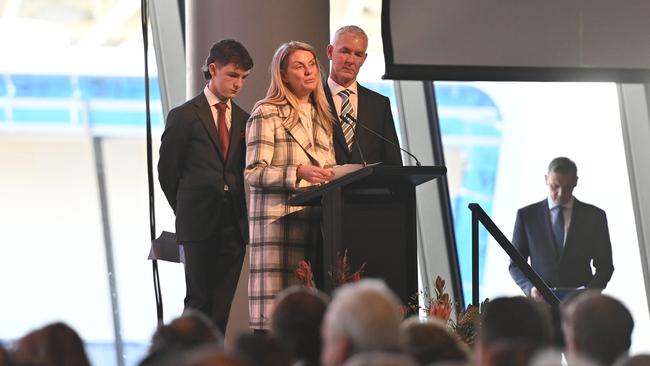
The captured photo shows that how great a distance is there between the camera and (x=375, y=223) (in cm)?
500

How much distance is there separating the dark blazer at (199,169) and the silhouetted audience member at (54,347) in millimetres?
2539

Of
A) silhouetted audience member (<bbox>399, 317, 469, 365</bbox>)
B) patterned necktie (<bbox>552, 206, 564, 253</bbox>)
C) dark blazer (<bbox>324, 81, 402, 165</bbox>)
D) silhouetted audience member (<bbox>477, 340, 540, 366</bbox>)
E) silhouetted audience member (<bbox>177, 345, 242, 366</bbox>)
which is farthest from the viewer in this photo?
patterned necktie (<bbox>552, 206, 564, 253</bbox>)

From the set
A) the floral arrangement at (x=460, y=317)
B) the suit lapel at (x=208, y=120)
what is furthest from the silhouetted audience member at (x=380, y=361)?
the suit lapel at (x=208, y=120)

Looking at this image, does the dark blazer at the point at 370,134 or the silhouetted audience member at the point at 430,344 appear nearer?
the silhouetted audience member at the point at 430,344

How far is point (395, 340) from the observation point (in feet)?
9.07

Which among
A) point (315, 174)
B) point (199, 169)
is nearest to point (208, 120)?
point (199, 169)

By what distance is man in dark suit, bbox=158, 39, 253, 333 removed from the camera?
223 inches

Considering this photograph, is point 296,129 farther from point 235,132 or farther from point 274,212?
point 235,132

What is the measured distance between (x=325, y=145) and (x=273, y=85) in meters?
0.31

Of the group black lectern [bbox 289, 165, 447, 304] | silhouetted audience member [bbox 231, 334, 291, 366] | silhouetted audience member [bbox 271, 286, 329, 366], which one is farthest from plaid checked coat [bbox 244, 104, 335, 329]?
silhouetted audience member [bbox 231, 334, 291, 366]

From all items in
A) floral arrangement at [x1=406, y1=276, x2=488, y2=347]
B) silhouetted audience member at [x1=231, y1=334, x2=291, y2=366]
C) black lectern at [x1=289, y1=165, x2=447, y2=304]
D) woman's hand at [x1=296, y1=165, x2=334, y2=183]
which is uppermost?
woman's hand at [x1=296, y1=165, x2=334, y2=183]

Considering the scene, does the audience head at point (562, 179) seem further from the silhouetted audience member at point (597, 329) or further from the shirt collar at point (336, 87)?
the silhouetted audience member at point (597, 329)

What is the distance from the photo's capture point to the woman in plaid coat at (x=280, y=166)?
5.16 metres

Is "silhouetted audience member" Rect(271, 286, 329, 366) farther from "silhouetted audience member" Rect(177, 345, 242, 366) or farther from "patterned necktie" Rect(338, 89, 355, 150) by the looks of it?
"patterned necktie" Rect(338, 89, 355, 150)
